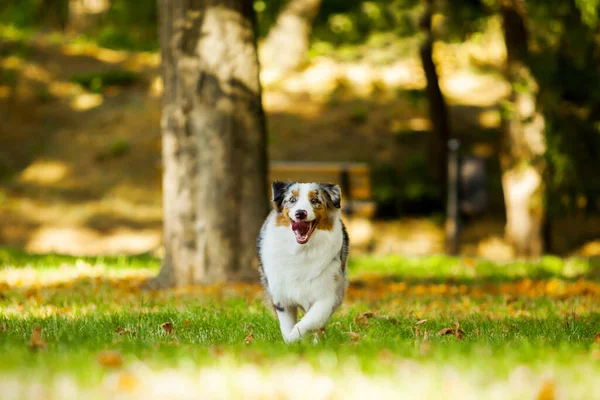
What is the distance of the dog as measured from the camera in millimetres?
6250

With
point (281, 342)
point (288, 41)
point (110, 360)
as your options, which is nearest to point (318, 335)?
point (281, 342)

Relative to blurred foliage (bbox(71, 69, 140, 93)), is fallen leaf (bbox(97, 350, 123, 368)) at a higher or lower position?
lower

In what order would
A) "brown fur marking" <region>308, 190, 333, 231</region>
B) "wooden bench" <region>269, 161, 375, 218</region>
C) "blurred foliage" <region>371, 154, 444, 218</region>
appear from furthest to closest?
1. "blurred foliage" <region>371, 154, 444, 218</region>
2. "wooden bench" <region>269, 161, 375, 218</region>
3. "brown fur marking" <region>308, 190, 333, 231</region>

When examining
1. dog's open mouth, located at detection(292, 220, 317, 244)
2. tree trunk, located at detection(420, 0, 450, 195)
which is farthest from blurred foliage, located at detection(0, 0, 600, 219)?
dog's open mouth, located at detection(292, 220, 317, 244)

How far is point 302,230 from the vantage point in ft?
20.5

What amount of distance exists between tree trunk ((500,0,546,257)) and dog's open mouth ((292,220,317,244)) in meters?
10.2

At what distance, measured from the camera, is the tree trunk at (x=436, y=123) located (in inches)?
778

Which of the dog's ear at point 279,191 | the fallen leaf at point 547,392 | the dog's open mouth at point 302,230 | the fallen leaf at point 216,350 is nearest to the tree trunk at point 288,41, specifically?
the dog's ear at point 279,191

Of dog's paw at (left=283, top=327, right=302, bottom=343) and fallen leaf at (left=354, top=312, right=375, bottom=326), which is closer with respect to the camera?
dog's paw at (left=283, top=327, right=302, bottom=343)

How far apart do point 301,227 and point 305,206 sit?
185 mm

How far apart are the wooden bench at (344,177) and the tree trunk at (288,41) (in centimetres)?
846

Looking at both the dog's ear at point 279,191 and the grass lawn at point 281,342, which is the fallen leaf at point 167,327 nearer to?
the grass lawn at point 281,342

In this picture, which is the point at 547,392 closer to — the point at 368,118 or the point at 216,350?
the point at 216,350

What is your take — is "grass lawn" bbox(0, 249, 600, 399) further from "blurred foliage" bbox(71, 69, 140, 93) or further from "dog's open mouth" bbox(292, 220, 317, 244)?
"blurred foliage" bbox(71, 69, 140, 93)
